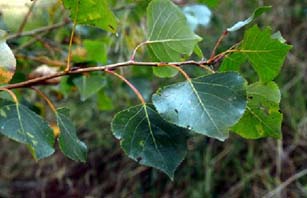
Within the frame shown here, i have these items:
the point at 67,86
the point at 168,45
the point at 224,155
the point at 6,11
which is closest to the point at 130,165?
the point at 224,155

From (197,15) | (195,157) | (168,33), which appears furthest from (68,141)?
(195,157)

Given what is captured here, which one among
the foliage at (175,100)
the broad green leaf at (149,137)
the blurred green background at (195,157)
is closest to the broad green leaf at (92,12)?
the foliage at (175,100)

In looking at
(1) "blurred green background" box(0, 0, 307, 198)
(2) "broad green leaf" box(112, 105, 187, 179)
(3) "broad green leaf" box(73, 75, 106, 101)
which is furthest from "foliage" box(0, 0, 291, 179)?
(1) "blurred green background" box(0, 0, 307, 198)

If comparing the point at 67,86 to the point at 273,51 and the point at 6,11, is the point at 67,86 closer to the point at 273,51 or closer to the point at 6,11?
the point at 6,11

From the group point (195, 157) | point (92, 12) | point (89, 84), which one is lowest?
point (195, 157)

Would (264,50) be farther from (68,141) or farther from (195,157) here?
(195,157)

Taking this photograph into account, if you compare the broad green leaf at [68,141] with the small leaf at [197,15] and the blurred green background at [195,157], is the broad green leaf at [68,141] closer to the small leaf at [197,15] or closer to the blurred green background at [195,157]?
the small leaf at [197,15]

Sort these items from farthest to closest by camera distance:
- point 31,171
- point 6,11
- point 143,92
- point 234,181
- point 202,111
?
point 31,171 → point 234,181 → point 143,92 → point 6,11 → point 202,111
